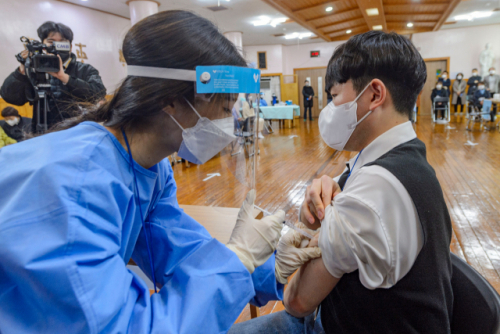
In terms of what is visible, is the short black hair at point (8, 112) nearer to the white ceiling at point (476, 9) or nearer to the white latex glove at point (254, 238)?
the white latex glove at point (254, 238)

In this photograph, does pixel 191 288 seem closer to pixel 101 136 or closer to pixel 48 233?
pixel 48 233

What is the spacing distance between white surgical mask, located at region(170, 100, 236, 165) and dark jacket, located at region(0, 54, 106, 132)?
5.46 ft

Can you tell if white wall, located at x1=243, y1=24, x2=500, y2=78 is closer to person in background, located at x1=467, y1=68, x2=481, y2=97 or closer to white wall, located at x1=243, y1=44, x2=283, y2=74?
person in background, located at x1=467, y1=68, x2=481, y2=97

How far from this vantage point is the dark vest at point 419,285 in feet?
2.27

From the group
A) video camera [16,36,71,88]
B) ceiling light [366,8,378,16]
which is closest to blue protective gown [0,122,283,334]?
video camera [16,36,71,88]

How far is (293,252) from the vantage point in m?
0.88

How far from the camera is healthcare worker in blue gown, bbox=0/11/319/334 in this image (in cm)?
54

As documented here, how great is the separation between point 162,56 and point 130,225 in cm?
43

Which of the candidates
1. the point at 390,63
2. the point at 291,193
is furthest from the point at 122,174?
the point at 291,193

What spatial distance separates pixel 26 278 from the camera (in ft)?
1.72

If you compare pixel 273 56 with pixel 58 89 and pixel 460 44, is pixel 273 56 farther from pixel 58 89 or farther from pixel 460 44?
pixel 58 89

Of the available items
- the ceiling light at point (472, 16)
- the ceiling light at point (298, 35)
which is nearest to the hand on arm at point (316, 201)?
the ceiling light at point (298, 35)

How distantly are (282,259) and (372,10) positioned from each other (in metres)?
8.39

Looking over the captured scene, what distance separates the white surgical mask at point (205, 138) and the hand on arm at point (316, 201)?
30cm
